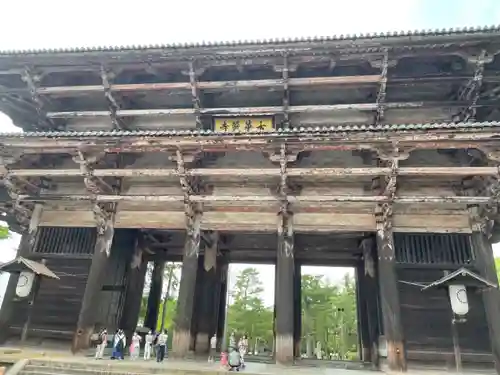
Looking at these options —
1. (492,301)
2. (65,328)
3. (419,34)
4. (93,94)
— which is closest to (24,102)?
(93,94)

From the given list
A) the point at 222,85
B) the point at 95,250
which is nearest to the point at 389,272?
the point at 222,85

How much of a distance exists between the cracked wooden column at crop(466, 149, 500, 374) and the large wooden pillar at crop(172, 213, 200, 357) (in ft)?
25.4

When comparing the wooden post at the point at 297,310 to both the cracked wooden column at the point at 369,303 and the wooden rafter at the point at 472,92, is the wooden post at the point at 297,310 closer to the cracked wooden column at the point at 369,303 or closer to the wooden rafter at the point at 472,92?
the cracked wooden column at the point at 369,303

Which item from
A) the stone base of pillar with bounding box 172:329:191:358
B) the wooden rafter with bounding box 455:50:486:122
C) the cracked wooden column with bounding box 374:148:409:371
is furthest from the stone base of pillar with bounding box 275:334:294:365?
the wooden rafter with bounding box 455:50:486:122

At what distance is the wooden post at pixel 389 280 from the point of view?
8.43 m

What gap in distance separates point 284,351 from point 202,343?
4.55 meters

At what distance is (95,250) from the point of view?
10.7 metres

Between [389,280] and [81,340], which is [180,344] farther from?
[389,280]

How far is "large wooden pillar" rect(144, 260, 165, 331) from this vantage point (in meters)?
14.6

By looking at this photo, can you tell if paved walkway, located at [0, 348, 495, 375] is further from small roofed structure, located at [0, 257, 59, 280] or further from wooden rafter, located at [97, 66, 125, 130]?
wooden rafter, located at [97, 66, 125, 130]

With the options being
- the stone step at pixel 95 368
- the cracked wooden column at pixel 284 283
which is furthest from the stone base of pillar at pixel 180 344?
the cracked wooden column at pixel 284 283

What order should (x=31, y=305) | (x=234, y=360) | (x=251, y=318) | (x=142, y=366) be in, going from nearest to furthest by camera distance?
(x=142, y=366) → (x=234, y=360) → (x=31, y=305) → (x=251, y=318)

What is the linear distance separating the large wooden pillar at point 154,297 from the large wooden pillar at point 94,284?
431cm

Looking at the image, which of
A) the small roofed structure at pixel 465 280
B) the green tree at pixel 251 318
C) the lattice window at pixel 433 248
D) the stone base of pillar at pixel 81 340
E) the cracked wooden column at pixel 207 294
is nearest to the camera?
the small roofed structure at pixel 465 280
